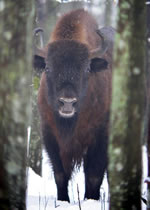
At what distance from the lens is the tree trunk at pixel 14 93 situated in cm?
244

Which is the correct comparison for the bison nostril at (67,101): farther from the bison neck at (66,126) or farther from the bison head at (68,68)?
the bison neck at (66,126)

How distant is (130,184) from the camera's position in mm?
2574

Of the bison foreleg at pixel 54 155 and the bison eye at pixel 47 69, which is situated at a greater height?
the bison eye at pixel 47 69

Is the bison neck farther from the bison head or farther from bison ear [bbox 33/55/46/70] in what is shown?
bison ear [bbox 33/55/46/70]

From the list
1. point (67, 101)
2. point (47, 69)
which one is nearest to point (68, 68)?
point (47, 69)

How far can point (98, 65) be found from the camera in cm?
417

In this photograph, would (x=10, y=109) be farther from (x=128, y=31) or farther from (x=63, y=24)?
(x=63, y=24)

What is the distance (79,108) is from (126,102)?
5.05ft

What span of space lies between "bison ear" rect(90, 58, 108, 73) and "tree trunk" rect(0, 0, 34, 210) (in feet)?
5.69

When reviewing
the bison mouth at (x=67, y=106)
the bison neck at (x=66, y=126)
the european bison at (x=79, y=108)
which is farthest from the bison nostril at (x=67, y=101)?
the bison neck at (x=66, y=126)

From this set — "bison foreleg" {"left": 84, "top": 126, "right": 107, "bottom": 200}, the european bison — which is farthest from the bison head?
"bison foreleg" {"left": 84, "top": 126, "right": 107, "bottom": 200}

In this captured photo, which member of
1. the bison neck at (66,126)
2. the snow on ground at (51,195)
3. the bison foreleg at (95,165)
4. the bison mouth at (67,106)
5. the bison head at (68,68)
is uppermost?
the bison head at (68,68)

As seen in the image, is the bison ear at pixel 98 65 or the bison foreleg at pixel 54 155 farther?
the bison foreleg at pixel 54 155

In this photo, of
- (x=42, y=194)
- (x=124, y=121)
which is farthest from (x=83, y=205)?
(x=124, y=121)
